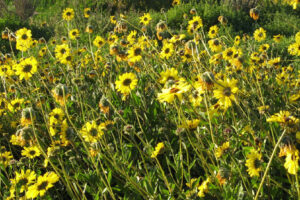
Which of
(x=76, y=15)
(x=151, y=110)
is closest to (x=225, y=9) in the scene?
(x=76, y=15)

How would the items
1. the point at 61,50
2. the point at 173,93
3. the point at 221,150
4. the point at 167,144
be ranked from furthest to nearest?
the point at 61,50 → the point at 167,144 → the point at 221,150 → the point at 173,93

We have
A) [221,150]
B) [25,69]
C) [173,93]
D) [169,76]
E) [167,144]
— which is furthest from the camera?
[25,69]

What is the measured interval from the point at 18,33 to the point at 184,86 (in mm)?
1980

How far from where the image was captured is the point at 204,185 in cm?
141

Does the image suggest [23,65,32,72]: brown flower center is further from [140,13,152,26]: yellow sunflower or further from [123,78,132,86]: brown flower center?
[140,13,152,26]: yellow sunflower

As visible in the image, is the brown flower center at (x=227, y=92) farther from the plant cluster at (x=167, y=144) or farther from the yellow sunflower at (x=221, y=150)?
the yellow sunflower at (x=221, y=150)

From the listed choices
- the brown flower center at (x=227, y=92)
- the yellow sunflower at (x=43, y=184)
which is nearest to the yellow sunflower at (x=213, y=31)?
the brown flower center at (x=227, y=92)

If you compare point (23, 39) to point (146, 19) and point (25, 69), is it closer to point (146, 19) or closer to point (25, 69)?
point (25, 69)

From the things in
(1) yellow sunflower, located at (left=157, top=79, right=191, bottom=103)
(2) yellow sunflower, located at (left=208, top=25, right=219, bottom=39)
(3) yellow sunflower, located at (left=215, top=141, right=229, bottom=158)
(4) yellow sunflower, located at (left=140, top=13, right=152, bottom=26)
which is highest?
(1) yellow sunflower, located at (left=157, top=79, right=191, bottom=103)

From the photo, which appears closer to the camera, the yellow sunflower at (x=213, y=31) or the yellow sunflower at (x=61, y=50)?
the yellow sunflower at (x=61, y=50)

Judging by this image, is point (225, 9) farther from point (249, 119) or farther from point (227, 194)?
point (227, 194)

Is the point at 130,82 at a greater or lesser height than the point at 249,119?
greater

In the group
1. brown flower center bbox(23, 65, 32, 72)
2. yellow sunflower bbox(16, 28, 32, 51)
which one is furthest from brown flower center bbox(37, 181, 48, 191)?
yellow sunflower bbox(16, 28, 32, 51)

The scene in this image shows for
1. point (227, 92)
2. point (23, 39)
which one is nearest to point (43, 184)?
point (227, 92)
